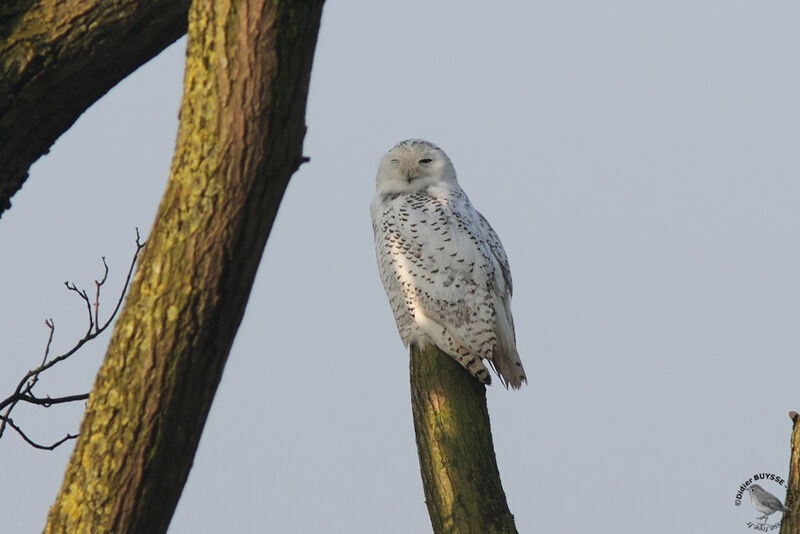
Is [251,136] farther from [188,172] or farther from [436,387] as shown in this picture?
[436,387]

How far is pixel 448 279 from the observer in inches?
195

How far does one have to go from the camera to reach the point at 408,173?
5441 mm

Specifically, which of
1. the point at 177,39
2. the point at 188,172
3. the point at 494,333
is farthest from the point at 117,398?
the point at 494,333

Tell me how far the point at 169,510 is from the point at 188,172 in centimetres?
80

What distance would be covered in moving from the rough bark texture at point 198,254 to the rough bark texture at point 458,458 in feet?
6.91

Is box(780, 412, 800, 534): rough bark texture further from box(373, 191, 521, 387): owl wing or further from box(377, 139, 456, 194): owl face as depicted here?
box(377, 139, 456, 194): owl face

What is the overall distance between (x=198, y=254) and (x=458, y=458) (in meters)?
2.33

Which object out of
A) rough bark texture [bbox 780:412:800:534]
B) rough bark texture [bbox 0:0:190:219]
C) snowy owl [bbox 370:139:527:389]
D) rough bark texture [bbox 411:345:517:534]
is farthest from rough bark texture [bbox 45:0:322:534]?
snowy owl [bbox 370:139:527:389]

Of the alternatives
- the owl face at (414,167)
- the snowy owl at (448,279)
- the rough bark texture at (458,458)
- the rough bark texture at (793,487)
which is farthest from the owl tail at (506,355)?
the rough bark texture at (793,487)

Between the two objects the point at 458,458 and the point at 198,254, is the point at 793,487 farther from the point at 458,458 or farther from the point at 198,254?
the point at 198,254

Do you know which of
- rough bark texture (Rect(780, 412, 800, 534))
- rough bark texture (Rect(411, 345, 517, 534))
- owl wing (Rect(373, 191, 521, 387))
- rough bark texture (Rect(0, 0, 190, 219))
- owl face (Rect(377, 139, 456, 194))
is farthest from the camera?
owl face (Rect(377, 139, 456, 194))

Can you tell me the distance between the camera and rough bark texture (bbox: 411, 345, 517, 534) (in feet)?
13.5

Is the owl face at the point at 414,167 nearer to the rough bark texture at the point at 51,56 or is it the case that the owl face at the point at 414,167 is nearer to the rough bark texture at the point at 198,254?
the rough bark texture at the point at 51,56

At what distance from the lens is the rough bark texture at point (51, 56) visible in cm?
286
